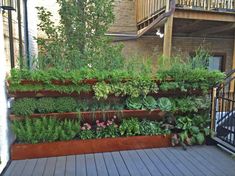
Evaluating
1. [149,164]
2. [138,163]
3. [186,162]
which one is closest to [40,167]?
[138,163]

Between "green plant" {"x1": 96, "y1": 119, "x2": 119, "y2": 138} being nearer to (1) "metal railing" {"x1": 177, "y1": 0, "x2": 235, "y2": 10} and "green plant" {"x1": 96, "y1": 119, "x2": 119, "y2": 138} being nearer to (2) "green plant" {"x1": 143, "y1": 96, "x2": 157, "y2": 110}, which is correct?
(2) "green plant" {"x1": 143, "y1": 96, "x2": 157, "y2": 110}

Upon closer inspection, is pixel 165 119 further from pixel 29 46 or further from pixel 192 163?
pixel 29 46

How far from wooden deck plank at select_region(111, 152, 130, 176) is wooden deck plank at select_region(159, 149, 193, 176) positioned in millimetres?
705

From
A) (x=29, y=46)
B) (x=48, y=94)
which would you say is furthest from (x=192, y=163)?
(x=29, y=46)

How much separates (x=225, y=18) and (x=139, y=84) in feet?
14.0

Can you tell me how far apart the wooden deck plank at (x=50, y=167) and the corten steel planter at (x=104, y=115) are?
0.64m

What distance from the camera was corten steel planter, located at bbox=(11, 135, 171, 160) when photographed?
128 inches

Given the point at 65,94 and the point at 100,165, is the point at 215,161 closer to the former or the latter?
the point at 100,165

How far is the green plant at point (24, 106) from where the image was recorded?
324 cm

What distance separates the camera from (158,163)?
10.3 feet

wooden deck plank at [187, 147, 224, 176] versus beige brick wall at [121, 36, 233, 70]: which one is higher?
beige brick wall at [121, 36, 233, 70]

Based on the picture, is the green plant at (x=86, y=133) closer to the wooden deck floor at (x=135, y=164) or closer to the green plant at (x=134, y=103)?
the wooden deck floor at (x=135, y=164)

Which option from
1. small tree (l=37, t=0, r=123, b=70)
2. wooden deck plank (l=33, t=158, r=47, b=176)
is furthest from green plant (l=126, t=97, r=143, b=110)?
wooden deck plank (l=33, t=158, r=47, b=176)

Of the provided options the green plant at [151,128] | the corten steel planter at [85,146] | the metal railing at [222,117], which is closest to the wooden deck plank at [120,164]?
the corten steel planter at [85,146]
